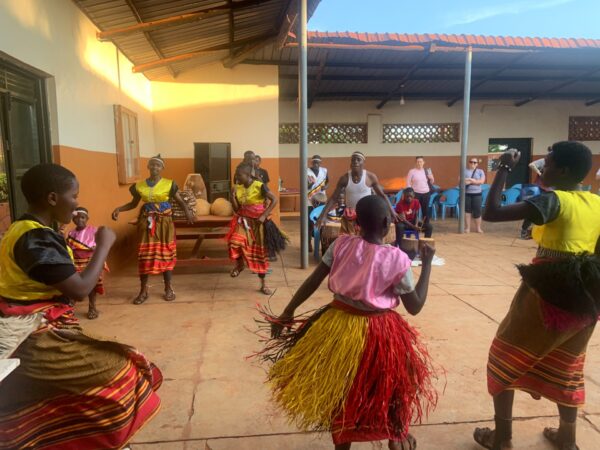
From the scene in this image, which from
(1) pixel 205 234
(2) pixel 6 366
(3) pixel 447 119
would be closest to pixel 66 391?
(2) pixel 6 366

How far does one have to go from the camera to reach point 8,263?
1.64m

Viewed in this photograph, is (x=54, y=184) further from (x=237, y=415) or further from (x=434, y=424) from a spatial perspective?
(x=434, y=424)

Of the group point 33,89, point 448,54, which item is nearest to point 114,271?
point 33,89

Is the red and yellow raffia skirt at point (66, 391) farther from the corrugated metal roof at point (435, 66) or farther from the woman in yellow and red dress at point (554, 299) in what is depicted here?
the corrugated metal roof at point (435, 66)

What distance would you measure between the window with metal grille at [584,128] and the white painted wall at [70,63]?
496 inches

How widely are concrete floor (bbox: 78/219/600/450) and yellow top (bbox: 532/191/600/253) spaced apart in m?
1.06

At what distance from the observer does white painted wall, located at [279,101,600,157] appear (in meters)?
12.3

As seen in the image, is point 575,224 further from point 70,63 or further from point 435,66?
point 435,66

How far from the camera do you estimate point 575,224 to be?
6.68 feet

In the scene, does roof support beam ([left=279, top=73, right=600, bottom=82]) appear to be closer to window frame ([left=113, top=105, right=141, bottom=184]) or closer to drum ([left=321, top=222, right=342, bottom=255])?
window frame ([left=113, top=105, right=141, bottom=184])

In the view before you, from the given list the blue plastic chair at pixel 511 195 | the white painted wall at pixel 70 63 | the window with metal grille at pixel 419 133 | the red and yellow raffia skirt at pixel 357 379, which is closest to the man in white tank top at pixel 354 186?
the white painted wall at pixel 70 63

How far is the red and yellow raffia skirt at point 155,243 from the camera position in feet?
15.7

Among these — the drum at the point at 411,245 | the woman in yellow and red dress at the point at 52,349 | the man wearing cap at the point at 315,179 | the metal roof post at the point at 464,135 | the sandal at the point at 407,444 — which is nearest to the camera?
the woman in yellow and red dress at the point at 52,349

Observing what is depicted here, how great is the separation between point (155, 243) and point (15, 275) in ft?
10.6
